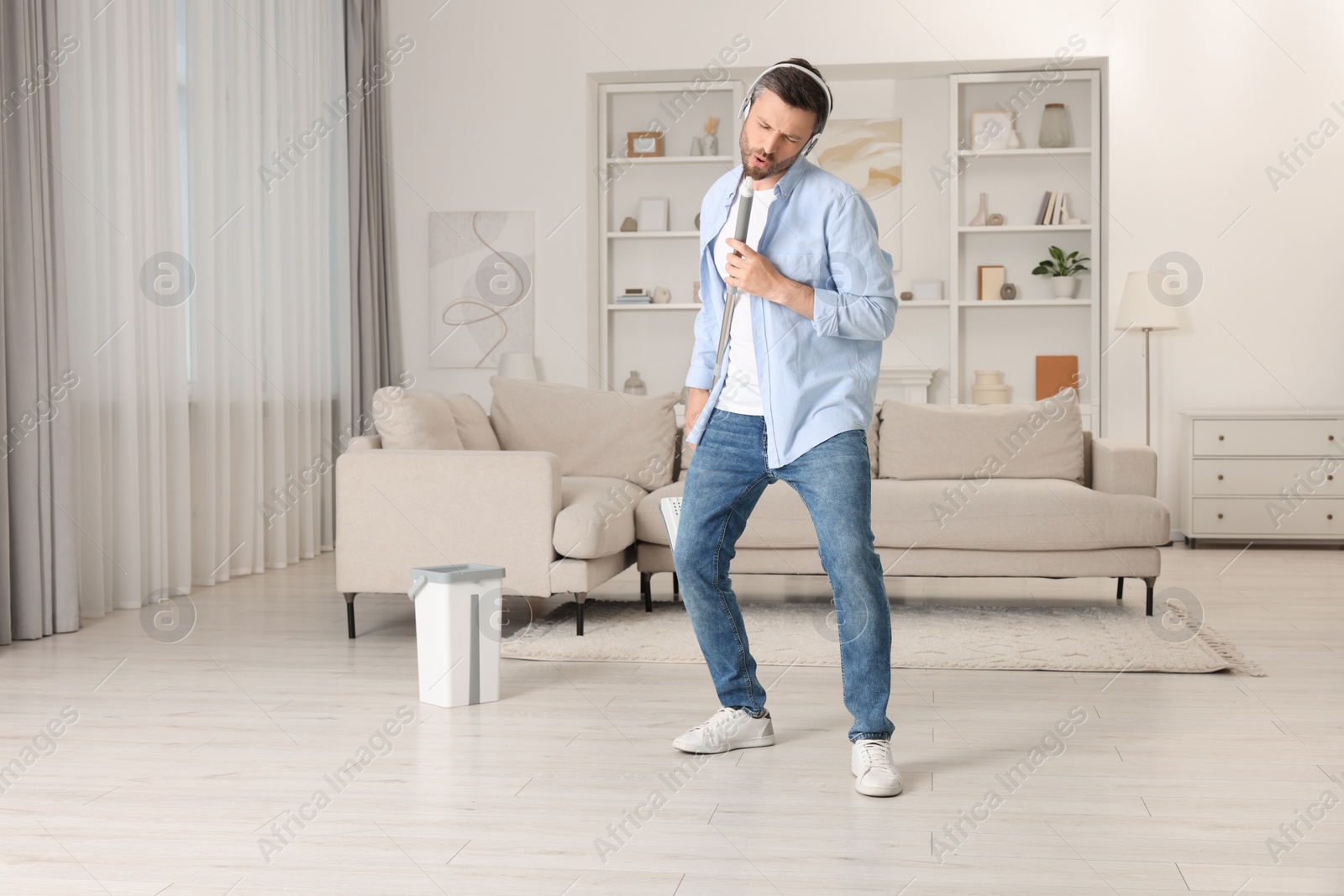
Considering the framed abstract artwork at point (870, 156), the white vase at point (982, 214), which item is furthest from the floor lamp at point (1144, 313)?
the framed abstract artwork at point (870, 156)

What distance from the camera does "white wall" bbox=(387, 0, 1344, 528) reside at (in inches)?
233

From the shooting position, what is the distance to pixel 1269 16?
590 cm

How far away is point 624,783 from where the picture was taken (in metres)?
2.20

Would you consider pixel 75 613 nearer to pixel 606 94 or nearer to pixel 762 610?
pixel 762 610

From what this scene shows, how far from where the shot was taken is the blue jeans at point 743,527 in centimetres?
210

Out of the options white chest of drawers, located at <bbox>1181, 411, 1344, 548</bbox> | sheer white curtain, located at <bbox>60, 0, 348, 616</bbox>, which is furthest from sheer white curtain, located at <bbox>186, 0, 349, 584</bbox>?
white chest of drawers, located at <bbox>1181, 411, 1344, 548</bbox>

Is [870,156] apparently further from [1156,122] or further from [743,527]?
[743,527]

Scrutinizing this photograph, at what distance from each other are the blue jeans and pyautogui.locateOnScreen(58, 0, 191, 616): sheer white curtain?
2508mm

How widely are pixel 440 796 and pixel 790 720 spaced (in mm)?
838

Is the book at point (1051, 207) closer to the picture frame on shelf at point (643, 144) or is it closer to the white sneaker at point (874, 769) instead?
the picture frame on shelf at point (643, 144)

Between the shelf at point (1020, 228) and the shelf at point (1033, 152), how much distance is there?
1.18 ft

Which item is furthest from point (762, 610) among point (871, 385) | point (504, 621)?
point (871, 385)

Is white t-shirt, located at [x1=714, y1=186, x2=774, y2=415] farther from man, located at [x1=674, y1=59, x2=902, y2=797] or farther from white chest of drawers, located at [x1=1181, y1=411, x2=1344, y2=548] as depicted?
white chest of drawers, located at [x1=1181, y1=411, x2=1344, y2=548]

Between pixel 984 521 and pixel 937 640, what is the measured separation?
546mm
